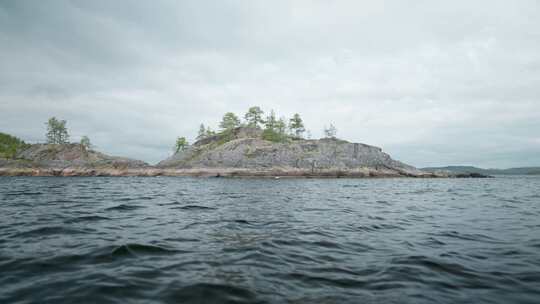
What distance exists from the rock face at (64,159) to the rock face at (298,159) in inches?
505

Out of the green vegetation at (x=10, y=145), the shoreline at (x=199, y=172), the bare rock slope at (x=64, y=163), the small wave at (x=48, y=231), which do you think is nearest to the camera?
the small wave at (x=48, y=231)

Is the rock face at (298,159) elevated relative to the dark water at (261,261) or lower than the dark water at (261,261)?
elevated

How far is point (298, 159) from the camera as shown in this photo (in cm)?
7919

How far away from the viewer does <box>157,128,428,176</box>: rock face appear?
7531 centimetres

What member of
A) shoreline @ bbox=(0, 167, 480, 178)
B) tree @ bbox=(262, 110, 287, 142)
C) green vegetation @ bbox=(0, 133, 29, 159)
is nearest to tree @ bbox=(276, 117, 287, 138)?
tree @ bbox=(262, 110, 287, 142)

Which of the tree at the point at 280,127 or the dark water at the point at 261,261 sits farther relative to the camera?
the tree at the point at 280,127

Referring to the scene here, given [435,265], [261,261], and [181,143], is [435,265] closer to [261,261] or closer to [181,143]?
[261,261]

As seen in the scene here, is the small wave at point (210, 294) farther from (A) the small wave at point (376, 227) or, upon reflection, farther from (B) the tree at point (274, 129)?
(B) the tree at point (274, 129)

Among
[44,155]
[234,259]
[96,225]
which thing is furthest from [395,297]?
[44,155]

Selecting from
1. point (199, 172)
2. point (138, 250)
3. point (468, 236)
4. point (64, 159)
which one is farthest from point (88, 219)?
point (64, 159)

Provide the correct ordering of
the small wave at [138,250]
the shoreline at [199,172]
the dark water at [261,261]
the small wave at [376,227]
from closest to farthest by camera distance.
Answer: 1. the dark water at [261,261]
2. the small wave at [138,250]
3. the small wave at [376,227]
4. the shoreline at [199,172]

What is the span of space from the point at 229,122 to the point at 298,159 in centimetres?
5520

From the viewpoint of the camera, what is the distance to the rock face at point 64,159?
73.8 m

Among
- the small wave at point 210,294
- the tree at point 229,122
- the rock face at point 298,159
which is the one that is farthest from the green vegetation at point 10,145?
the small wave at point 210,294
